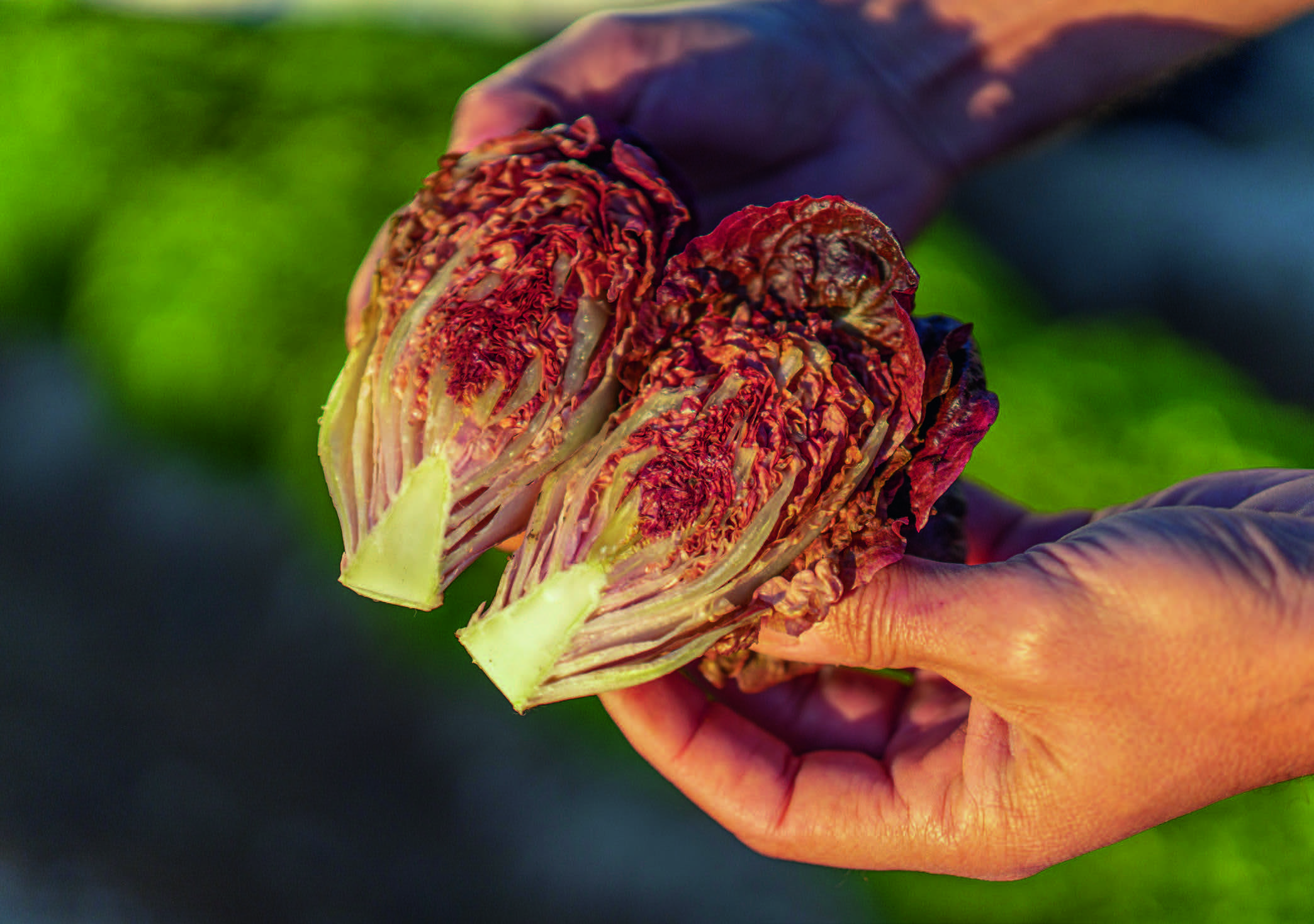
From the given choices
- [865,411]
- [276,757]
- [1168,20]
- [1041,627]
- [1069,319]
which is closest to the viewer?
[1041,627]

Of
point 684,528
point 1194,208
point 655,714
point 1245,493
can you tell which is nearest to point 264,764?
point 655,714

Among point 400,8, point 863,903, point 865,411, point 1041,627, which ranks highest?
point 400,8

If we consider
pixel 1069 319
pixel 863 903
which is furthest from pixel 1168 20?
pixel 863 903

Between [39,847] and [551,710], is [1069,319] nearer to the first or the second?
[551,710]

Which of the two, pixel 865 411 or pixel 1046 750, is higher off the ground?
pixel 865 411

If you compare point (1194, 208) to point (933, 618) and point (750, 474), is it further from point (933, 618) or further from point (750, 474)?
point (750, 474)

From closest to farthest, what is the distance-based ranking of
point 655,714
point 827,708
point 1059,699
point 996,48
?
point 1059,699
point 655,714
point 827,708
point 996,48

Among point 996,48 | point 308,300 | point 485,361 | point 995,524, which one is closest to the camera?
point 485,361

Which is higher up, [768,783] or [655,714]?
[655,714]
